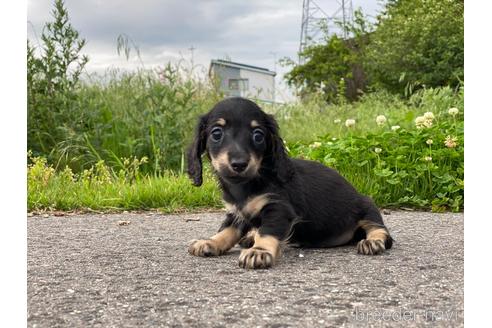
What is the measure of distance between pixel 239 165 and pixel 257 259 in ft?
1.70

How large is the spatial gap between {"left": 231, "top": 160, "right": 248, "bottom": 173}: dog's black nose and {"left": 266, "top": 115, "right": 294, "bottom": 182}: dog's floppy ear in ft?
1.35

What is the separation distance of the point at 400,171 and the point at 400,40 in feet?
55.3

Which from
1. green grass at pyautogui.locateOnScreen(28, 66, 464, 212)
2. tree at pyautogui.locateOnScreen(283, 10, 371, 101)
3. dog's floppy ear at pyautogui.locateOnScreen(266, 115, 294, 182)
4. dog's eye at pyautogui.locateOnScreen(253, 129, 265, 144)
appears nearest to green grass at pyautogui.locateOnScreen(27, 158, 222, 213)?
green grass at pyautogui.locateOnScreen(28, 66, 464, 212)

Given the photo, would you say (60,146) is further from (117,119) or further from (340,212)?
(340,212)

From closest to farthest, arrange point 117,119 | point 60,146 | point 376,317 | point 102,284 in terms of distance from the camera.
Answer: point 376,317 < point 102,284 < point 60,146 < point 117,119

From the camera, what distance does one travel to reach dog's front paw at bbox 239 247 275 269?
300cm

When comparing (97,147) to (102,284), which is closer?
(102,284)

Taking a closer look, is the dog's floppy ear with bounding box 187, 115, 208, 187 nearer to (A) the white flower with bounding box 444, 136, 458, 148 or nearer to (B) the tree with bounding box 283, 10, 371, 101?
(A) the white flower with bounding box 444, 136, 458, 148

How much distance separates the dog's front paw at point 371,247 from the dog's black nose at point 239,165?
0.97 meters

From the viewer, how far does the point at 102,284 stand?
9.00 ft

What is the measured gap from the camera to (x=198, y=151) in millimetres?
3674

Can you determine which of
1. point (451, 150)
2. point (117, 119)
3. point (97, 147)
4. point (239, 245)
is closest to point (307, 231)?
point (239, 245)

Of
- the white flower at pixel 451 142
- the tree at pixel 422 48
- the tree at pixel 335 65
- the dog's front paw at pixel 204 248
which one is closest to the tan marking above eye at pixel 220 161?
A: the dog's front paw at pixel 204 248

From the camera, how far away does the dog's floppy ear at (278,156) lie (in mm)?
3430
